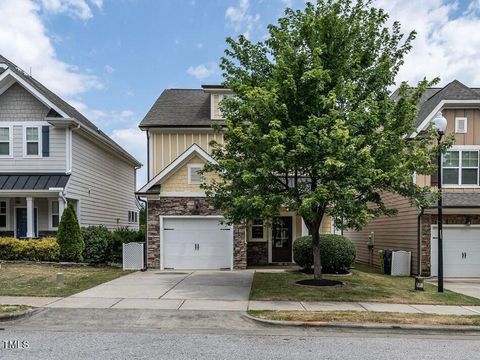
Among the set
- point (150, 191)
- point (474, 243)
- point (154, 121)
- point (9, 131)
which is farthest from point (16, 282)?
point (474, 243)

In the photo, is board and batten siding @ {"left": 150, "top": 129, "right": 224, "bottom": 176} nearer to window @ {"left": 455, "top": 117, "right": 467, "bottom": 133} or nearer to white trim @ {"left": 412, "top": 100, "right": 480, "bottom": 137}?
white trim @ {"left": 412, "top": 100, "right": 480, "bottom": 137}

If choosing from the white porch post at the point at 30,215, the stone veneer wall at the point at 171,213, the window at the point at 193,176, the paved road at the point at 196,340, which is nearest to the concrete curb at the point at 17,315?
the paved road at the point at 196,340

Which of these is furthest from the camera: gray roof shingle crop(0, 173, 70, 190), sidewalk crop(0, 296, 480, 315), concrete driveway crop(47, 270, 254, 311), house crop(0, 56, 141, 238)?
house crop(0, 56, 141, 238)

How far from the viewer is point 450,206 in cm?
1577

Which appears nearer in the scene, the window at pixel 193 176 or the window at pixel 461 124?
the window at pixel 461 124

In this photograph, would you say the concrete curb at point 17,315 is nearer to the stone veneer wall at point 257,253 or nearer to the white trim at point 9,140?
the stone veneer wall at point 257,253

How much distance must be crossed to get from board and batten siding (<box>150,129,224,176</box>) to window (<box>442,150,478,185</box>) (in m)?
10.3

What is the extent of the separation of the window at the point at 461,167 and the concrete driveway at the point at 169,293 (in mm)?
9079

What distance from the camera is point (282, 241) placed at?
19.4 metres

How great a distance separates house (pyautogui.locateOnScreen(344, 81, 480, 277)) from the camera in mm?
16500

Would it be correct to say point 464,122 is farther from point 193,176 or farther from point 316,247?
point 193,176

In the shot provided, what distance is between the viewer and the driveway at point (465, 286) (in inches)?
509

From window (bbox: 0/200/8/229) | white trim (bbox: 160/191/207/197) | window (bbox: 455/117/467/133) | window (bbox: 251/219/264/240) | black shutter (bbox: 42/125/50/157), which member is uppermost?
window (bbox: 455/117/467/133)

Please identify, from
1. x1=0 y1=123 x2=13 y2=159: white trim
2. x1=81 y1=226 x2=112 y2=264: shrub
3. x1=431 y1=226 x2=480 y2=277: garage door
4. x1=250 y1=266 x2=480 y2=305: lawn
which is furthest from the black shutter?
x1=431 y1=226 x2=480 y2=277: garage door
